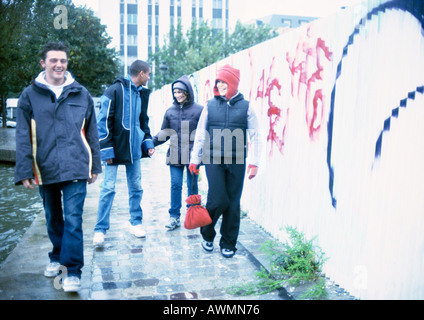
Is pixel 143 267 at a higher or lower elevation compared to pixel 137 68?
lower

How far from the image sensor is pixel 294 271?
3.62 metres

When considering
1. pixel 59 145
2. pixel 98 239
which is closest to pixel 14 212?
pixel 98 239

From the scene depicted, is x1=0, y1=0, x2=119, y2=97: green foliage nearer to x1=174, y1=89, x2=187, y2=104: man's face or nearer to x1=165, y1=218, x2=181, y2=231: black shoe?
x1=174, y1=89, x2=187, y2=104: man's face

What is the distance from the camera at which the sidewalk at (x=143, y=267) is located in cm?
332

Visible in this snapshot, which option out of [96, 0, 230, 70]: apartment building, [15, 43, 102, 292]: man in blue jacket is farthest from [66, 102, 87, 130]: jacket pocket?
[96, 0, 230, 70]: apartment building

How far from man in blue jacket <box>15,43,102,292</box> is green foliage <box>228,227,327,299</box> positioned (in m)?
1.45

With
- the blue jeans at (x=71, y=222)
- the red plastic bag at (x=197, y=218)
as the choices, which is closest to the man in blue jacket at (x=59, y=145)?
the blue jeans at (x=71, y=222)

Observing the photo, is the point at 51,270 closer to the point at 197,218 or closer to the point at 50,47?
the point at 197,218

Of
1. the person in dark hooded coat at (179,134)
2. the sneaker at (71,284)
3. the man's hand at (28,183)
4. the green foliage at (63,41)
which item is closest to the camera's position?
the man's hand at (28,183)

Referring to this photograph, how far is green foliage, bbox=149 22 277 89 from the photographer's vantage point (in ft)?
99.5

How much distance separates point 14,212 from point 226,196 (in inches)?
176

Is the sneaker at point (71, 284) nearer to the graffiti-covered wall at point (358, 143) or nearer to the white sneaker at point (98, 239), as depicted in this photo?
the white sneaker at point (98, 239)

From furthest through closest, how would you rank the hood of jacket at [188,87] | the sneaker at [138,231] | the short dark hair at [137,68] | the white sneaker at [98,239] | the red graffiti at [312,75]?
the hood of jacket at [188,87]
the sneaker at [138,231]
the short dark hair at [137,68]
the white sneaker at [98,239]
the red graffiti at [312,75]

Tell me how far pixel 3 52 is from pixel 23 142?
10315mm
